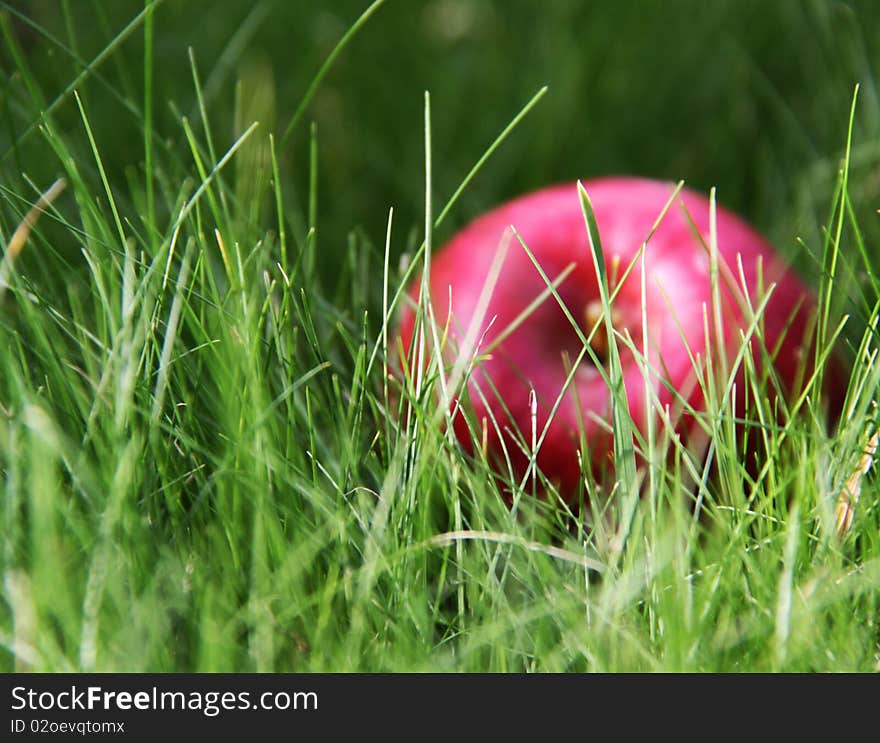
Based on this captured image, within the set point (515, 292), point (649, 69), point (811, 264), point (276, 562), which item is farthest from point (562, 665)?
point (649, 69)

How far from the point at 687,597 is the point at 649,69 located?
47.6 inches

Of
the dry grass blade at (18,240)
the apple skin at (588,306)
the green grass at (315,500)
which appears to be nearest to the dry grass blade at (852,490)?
the green grass at (315,500)

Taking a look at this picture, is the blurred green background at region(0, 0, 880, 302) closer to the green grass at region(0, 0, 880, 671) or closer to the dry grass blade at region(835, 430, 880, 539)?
the green grass at region(0, 0, 880, 671)

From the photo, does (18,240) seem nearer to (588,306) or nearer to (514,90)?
(588,306)

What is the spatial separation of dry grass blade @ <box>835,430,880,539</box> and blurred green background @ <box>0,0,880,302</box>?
0.71 metres

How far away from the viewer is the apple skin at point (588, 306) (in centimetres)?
106

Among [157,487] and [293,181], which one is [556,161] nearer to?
[293,181]

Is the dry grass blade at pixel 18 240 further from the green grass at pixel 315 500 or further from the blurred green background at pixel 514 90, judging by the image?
the blurred green background at pixel 514 90

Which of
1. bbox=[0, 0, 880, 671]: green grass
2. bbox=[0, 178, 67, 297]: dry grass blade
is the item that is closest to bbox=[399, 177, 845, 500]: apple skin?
bbox=[0, 0, 880, 671]: green grass

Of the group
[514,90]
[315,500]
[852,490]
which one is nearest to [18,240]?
[315,500]

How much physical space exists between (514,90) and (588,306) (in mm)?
697

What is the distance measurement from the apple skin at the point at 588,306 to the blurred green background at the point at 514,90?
40 cm

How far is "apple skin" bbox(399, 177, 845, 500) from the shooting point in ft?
3.46
